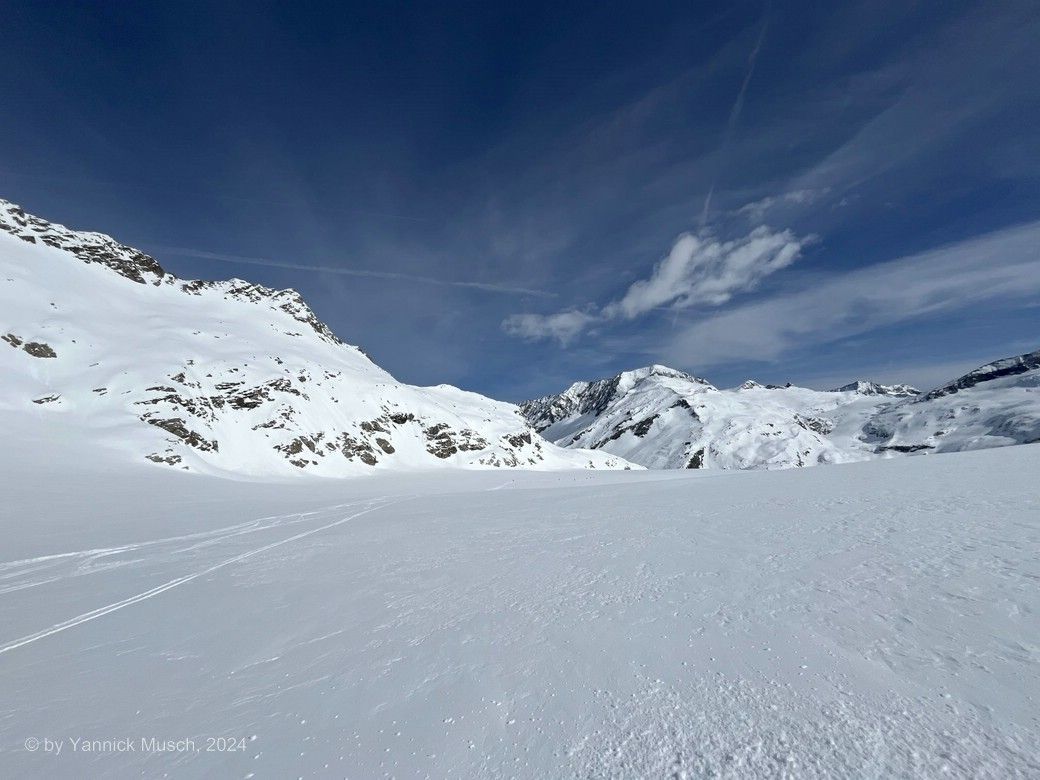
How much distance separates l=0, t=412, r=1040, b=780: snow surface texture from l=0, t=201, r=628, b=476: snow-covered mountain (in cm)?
3736

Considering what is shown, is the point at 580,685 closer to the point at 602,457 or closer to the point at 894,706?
the point at 894,706

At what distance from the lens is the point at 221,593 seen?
8.90 m

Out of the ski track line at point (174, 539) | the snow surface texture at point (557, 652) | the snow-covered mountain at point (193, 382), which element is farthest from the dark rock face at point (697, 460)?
the ski track line at point (174, 539)

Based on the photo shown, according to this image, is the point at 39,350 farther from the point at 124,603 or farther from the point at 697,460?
the point at 697,460

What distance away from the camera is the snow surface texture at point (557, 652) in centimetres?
383

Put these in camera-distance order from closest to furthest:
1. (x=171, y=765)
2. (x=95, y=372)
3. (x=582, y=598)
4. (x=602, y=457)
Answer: (x=171, y=765) < (x=582, y=598) < (x=95, y=372) < (x=602, y=457)

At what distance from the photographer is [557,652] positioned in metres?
5.66

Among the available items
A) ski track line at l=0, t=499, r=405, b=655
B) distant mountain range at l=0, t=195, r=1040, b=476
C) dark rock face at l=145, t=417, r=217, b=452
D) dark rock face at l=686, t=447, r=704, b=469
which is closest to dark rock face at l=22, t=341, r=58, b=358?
distant mountain range at l=0, t=195, r=1040, b=476

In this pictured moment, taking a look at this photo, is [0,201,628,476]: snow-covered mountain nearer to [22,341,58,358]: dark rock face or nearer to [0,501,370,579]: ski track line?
[22,341,58,358]: dark rock face

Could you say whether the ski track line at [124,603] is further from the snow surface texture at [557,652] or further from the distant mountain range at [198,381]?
the distant mountain range at [198,381]

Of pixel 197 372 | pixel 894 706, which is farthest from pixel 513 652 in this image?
pixel 197 372

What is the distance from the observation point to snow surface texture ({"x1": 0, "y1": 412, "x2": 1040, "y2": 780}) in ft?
Result: 12.6

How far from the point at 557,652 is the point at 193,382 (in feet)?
197

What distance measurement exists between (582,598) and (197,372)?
206ft
